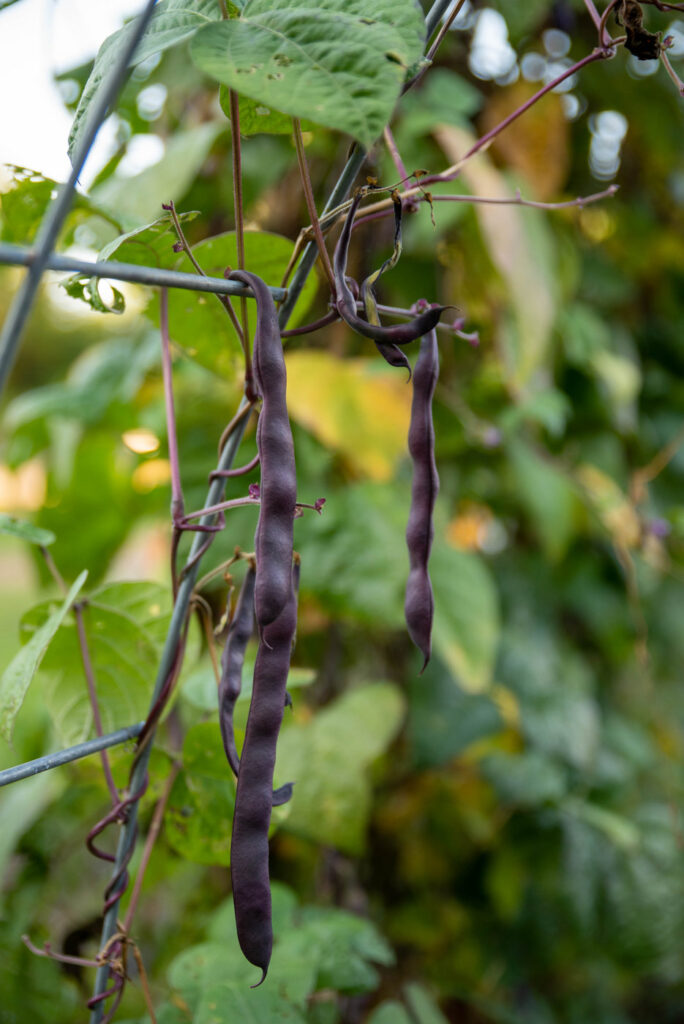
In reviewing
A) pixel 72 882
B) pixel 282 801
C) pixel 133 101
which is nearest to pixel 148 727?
pixel 282 801

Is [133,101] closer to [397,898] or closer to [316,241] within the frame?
[316,241]

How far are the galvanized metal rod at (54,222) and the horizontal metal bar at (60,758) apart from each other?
0.53ft

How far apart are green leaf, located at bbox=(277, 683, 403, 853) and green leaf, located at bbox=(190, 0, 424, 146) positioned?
0.56 meters

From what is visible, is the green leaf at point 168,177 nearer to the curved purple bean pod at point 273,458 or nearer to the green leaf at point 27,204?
the green leaf at point 27,204

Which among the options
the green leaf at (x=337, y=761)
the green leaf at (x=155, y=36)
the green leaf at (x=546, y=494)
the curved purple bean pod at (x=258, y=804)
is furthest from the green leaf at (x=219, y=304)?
the green leaf at (x=546, y=494)

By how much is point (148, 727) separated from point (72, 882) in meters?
0.47

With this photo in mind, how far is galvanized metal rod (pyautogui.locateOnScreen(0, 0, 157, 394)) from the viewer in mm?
206

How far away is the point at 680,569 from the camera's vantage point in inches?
47.1

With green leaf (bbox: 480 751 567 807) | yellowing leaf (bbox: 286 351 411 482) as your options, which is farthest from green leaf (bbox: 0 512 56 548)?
green leaf (bbox: 480 751 567 807)

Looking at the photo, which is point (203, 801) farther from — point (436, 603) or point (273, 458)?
point (436, 603)

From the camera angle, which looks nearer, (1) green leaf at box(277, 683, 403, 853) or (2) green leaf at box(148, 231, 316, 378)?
(2) green leaf at box(148, 231, 316, 378)

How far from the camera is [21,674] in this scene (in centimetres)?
37

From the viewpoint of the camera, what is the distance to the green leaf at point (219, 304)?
0.43 meters

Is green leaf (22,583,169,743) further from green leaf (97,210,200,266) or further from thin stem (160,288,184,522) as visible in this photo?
green leaf (97,210,200,266)
